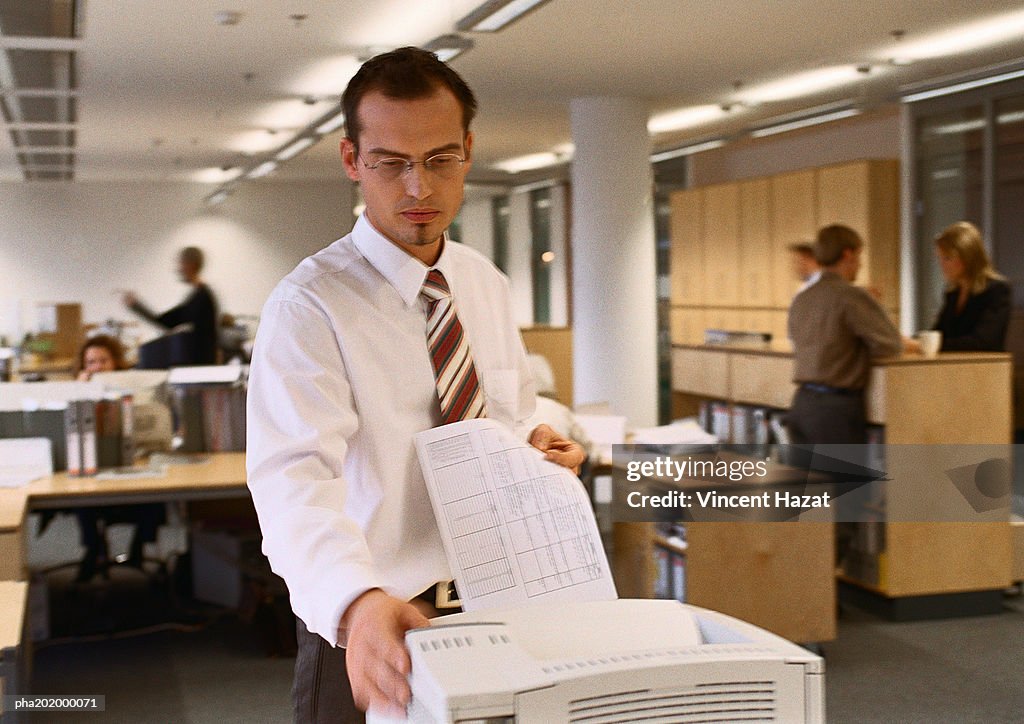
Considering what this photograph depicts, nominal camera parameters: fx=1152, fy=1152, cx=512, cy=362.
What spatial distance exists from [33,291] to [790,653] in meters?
18.4

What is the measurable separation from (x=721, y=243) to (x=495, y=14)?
6679mm

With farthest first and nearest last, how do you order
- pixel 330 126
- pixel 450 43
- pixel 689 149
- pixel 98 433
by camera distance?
pixel 689 149 → pixel 330 126 → pixel 450 43 → pixel 98 433

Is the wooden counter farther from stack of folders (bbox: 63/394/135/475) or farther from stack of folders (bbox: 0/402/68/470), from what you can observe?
stack of folders (bbox: 0/402/68/470)

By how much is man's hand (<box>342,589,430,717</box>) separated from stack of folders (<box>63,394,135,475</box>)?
3925 millimetres

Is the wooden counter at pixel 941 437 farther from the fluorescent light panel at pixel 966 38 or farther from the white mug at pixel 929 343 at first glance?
the fluorescent light panel at pixel 966 38

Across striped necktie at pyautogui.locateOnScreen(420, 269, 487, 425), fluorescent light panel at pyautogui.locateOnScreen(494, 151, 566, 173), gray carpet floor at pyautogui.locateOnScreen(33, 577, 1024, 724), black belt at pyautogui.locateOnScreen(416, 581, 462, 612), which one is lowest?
gray carpet floor at pyautogui.locateOnScreen(33, 577, 1024, 724)

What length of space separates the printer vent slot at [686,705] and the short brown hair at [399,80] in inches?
31.9

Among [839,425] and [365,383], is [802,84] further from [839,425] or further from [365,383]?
[365,383]

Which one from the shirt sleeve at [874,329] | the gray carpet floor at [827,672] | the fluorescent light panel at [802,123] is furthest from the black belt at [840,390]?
the fluorescent light panel at [802,123]

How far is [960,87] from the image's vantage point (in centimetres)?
900

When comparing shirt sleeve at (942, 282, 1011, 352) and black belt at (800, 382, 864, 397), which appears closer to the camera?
black belt at (800, 382, 864, 397)

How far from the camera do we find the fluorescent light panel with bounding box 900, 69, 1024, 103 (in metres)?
→ 8.58

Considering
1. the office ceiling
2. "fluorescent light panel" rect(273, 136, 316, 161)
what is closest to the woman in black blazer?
the office ceiling

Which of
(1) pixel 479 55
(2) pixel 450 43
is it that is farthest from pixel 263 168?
(2) pixel 450 43
